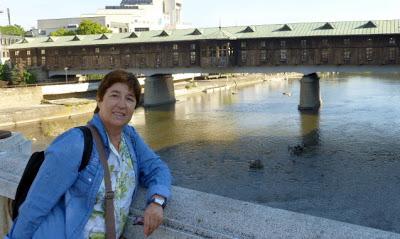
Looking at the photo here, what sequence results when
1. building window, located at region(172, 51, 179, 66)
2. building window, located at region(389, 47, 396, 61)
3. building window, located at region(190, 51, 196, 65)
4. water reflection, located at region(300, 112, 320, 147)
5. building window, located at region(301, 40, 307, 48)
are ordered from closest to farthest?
water reflection, located at region(300, 112, 320, 147) < building window, located at region(389, 47, 396, 61) < building window, located at region(301, 40, 307, 48) < building window, located at region(190, 51, 196, 65) < building window, located at region(172, 51, 179, 66)

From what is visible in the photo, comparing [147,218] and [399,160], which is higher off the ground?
[147,218]

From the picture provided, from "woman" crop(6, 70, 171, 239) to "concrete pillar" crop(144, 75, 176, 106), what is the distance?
4571cm

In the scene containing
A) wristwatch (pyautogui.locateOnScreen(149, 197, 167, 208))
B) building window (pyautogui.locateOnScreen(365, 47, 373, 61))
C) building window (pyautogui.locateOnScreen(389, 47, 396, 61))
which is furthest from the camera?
building window (pyautogui.locateOnScreen(365, 47, 373, 61))

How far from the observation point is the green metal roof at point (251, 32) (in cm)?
3906

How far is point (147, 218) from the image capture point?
2.78m

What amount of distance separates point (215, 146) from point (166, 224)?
25.2 metres

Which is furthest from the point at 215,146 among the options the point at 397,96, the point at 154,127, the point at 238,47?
the point at 397,96

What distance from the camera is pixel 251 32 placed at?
4378 cm

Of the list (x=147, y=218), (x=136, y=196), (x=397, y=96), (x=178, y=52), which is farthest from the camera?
(x=397, y=96)

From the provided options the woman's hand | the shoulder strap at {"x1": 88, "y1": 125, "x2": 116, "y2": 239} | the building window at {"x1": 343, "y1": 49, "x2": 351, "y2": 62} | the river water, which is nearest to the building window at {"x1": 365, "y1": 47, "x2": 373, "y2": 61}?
the building window at {"x1": 343, "y1": 49, "x2": 351, "y2": 62}

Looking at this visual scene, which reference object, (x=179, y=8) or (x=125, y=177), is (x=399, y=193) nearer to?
(x=125, y=177)

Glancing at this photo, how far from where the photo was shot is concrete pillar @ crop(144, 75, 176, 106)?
48.6 meters

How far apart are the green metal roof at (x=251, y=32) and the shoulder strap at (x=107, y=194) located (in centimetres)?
3914

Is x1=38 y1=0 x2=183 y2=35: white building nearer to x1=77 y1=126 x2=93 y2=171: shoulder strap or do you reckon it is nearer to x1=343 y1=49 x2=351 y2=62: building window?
x1=343 y1=49 x2=351 y2=62: building window
